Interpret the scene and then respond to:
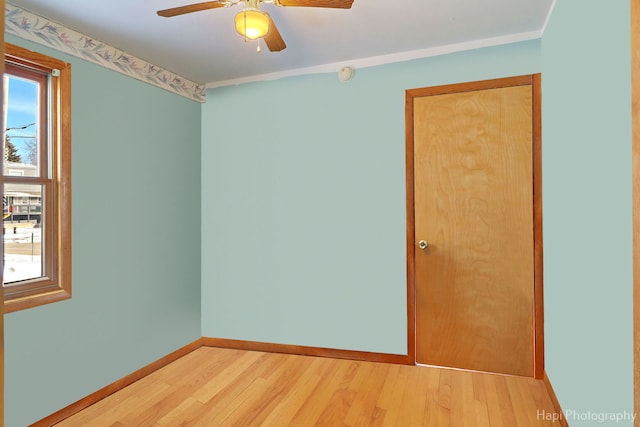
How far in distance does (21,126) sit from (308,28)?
182 centimetres

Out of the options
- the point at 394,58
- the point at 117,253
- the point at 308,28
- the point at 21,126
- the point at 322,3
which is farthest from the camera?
the point at 394,58

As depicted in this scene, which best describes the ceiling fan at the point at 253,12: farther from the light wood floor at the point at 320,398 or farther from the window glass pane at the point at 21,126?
the light wood floor at the point at 320,398

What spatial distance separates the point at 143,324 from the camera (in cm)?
281

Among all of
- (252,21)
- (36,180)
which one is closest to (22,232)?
(36,180)

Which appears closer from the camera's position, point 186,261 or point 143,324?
point 143,324

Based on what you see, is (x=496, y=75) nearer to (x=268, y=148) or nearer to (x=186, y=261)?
(x=268, y=148)

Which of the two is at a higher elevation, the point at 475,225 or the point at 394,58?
the point at 394,58

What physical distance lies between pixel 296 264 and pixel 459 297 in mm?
1288

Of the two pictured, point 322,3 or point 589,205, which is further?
point 322,3

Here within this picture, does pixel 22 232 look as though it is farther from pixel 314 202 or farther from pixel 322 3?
pixel 322 3

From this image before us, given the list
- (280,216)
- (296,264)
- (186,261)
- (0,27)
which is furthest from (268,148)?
(0,27)

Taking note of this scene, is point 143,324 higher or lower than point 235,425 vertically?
higher

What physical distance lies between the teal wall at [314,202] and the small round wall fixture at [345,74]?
0.05 m

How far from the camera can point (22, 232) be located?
7.19 ft
